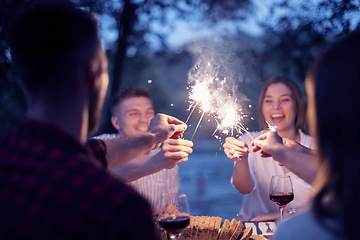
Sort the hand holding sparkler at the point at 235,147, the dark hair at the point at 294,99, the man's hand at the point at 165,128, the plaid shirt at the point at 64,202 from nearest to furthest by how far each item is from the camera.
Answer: the plaid shirt at the point at 64,202 < the man's hand at the point at 165,128 < the hand holding sparkler at the point at 235,147 < the dark hair at the point at 294,99

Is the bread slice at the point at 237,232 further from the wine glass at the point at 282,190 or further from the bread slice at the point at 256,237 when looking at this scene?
the wine glass at the point at 282,190

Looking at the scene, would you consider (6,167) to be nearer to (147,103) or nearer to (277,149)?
(277,149)

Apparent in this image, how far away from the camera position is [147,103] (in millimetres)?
3977

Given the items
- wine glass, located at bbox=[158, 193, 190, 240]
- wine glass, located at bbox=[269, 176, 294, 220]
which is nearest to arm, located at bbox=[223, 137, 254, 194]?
wine glass, located at bbox=[269, 176, 294, 220]

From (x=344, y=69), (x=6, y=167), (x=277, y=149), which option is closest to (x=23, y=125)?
(x=6, y=167)

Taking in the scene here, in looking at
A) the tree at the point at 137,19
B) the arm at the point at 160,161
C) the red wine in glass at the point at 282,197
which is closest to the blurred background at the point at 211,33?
the tree at the point at 137,19

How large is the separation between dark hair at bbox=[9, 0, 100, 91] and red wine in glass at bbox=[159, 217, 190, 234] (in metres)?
1.01

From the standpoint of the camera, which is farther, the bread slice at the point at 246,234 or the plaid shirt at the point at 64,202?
the bread slice at the point at 246,234

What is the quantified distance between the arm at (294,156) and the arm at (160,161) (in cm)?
62

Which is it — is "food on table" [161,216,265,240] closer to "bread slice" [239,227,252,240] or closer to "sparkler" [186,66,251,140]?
"bread slice" [239,227,252,240]

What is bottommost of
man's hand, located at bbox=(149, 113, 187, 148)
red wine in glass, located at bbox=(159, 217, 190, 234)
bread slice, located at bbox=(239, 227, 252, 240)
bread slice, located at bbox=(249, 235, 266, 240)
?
bread slice, located at bbox=(249, 235, 266, 240)

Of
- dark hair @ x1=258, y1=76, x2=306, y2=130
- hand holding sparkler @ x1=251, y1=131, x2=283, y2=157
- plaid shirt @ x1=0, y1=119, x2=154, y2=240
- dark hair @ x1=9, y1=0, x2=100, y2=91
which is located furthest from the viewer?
dark hair @ x1=258, y1=76, x2=306, y2=130

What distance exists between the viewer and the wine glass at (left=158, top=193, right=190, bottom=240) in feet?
5.88

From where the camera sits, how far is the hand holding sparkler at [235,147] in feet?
9.54
